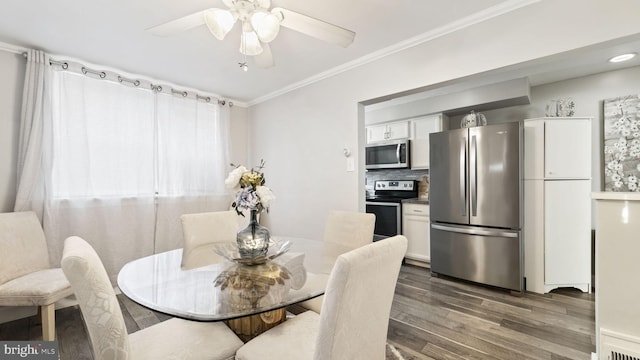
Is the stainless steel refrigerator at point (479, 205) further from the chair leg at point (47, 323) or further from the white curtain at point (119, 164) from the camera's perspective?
the chair leg at point (47, 323)

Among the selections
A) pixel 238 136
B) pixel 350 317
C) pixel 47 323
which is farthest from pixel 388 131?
pixel 47 323

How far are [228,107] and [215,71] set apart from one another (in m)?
0.88

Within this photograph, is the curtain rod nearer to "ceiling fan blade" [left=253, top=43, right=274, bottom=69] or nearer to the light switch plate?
"ceiling fan blade" [left=253, top=43, right=274, bottom=69]

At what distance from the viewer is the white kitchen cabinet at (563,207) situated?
2.86 m

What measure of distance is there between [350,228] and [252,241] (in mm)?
894

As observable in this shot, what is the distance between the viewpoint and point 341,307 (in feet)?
3.03

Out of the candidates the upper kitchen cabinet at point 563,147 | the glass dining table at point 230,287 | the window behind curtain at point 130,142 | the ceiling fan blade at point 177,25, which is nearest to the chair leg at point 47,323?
the glass dining table at point 230,287

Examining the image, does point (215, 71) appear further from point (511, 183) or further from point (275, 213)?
point (511, 183)

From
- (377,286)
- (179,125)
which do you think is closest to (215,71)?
(179,125)

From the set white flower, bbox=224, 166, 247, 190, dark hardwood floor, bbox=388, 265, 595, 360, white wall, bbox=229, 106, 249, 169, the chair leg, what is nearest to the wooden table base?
white flower, bbox=224, 166, 247, 190

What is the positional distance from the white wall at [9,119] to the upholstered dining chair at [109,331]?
1.98 metres

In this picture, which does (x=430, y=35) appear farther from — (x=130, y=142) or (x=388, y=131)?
(x=130, y=142)

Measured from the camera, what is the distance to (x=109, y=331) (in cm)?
99

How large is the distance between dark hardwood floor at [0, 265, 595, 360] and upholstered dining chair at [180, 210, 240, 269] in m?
0.75
